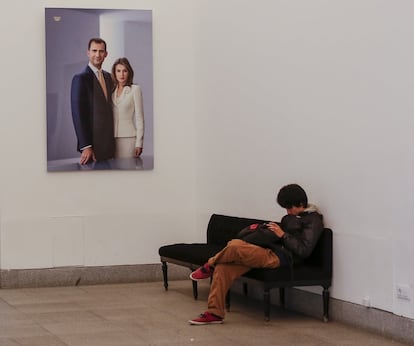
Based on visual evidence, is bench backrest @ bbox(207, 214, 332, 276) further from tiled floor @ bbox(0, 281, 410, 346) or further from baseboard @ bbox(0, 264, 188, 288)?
baseboard @ bbox(0, 264, 188, 288)

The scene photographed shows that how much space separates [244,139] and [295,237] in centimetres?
244

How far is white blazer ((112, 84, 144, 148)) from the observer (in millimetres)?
13438

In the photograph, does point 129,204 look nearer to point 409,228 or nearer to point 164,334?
point 164,334

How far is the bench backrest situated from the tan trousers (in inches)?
18.9

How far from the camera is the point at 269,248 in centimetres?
999

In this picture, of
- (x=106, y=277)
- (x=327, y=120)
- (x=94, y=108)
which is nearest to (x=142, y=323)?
(x=327, y=120)

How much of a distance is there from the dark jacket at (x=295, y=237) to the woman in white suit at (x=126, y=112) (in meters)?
3.77

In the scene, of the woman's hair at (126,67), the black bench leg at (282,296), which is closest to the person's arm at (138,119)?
the woman's hair at (126,67)

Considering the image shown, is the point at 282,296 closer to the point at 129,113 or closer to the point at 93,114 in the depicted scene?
the point at 129,113

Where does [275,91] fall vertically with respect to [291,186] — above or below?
above

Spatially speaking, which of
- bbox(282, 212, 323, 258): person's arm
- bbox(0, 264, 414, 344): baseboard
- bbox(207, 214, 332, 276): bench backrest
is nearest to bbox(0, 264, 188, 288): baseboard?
bbox(0, 264, 414, 344): baseboard

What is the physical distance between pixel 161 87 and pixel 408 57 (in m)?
5.59

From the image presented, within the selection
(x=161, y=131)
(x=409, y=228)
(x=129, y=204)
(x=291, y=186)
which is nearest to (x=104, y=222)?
(x=129, y=204)

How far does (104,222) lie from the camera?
13430 millimetres
